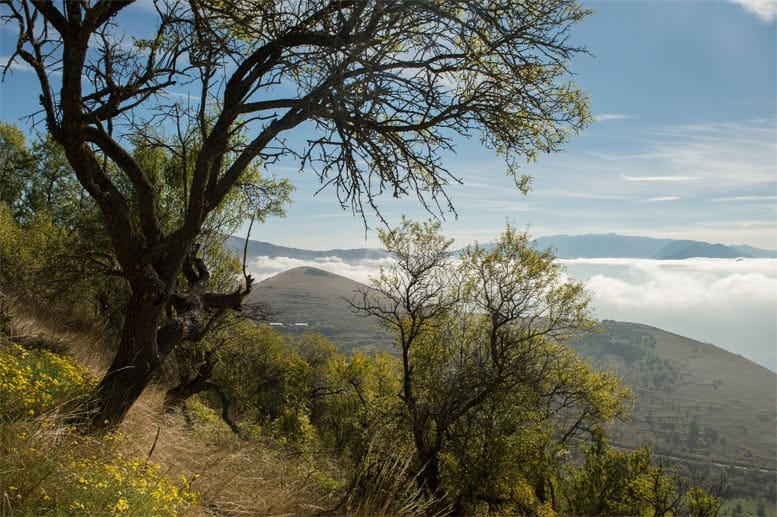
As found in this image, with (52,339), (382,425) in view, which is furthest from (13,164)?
(382,425)

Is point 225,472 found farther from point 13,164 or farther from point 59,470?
point 13,164

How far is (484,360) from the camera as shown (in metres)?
16.9

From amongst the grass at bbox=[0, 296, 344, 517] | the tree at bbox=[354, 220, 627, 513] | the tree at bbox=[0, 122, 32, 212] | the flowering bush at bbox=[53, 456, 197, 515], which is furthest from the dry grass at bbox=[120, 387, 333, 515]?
the tree at bbox=[0, 122, 32, 212]

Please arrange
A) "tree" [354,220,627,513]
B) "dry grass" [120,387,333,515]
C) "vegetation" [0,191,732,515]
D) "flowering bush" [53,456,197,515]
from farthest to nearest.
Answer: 1. "tree" [354,220,627,513]
2. "dry grass" [120,387,333,515]
3. "vegetation" [0,191,732,515]
4. "flowering bush" [53,456,197,515]

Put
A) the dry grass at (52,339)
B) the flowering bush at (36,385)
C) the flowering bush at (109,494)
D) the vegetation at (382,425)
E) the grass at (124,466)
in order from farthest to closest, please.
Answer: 1. the dry grass at (52,339)
2. the flowering bush at (36,385)
3. the vegetation at (382,425)
4. the grass at (124,466)
5. the flowering bush at (109,494)

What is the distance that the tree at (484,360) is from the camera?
15422 mm

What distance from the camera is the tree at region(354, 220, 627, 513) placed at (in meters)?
15.4

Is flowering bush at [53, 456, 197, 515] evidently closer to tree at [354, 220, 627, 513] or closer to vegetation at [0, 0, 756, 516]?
vegetation at [0, 0, 756, 516]

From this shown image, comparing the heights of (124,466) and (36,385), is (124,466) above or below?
below

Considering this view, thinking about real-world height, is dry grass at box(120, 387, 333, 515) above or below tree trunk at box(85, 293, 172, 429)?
below

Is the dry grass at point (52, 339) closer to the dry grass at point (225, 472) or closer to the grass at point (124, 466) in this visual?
the grass at point (124, 466)

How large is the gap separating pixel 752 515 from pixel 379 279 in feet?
443

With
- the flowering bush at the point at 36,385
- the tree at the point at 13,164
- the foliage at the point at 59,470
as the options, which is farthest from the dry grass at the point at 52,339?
the tree at the point at 13,164

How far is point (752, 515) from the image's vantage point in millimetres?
→ 109250
